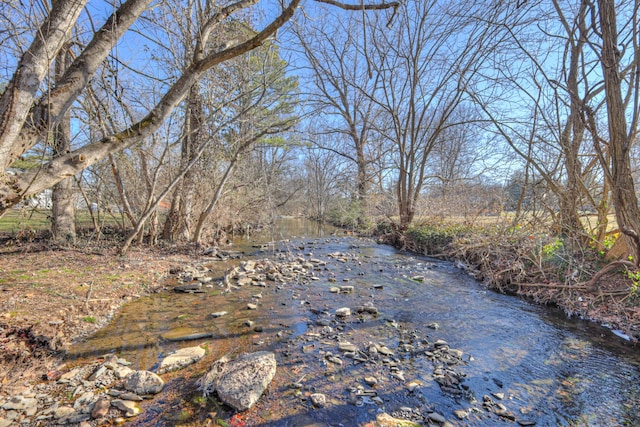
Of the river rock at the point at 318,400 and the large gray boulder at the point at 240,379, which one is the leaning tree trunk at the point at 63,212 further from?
the river rock at the point at 318,400

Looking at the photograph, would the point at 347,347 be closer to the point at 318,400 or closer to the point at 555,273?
the point at 318,400

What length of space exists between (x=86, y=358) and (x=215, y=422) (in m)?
1.89

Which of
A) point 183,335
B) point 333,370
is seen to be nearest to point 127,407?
point 183,335

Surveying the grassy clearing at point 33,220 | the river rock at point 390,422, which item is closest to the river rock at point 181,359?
the river rock at point 390,422

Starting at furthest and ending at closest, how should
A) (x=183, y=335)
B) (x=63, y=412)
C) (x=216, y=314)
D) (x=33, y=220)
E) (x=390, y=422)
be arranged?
(x=33, y=220) < (x=216, y=314) < (x=183, y=335) < (x=390, y=422) < (x=63, y=412)

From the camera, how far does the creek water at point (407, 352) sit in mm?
2574

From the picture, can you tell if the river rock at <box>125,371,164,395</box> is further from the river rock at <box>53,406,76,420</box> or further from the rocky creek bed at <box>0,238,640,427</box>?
the river rock at <box>53,406,76,420</box>

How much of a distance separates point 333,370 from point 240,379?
103cm

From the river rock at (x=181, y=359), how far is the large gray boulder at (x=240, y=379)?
1.36 ft

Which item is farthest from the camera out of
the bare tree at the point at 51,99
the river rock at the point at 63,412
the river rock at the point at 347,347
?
the river rock at the point at 347,347

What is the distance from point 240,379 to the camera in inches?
105

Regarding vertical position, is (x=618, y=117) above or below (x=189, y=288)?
above

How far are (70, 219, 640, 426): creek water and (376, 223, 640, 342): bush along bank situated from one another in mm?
379

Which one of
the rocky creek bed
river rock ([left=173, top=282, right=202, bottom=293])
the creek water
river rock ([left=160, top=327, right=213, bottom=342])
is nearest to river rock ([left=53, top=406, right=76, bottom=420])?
the rocky creek bed
